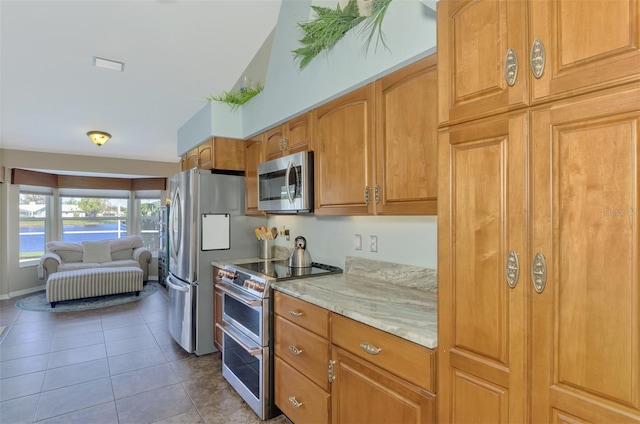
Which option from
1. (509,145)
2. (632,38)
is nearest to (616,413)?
(509,145)

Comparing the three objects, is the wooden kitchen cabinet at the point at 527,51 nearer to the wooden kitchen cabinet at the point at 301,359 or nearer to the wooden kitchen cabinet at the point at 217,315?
the wooden kitchen cabinet at the point at 301,359

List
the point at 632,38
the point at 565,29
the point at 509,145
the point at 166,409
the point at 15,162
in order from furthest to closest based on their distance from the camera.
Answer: the point at 15,162 → the point at 166,409 → the point at 509,145 → the point at 565,29 → the point at 632,38

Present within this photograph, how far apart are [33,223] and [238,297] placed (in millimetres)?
5877

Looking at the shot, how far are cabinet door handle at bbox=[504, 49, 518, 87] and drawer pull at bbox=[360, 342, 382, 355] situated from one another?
1.12 m

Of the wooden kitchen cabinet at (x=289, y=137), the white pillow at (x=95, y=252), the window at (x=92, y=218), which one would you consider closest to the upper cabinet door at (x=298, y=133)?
the wooden kitchen cabinet at (x=289, y=137)

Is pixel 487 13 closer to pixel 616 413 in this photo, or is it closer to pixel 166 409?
pixel 616 413

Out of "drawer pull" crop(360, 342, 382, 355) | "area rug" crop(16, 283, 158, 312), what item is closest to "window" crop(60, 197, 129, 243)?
"area rug" crop(16, 283, 158, 312)

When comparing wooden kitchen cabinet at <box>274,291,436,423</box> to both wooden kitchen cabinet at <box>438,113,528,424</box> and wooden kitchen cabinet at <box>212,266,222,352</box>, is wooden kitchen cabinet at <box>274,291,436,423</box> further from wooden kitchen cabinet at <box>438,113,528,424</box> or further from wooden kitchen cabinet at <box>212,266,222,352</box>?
wooden kitchen cabinet at <box>212,266,222,352</box>

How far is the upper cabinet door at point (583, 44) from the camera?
796 millimetres

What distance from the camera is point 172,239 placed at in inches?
139

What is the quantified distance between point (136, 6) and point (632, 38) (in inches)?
126

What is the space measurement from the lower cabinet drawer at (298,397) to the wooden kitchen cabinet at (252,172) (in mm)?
1486

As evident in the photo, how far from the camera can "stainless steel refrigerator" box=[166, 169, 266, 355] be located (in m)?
3.15

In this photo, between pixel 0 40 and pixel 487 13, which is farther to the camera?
pixel 0 40
